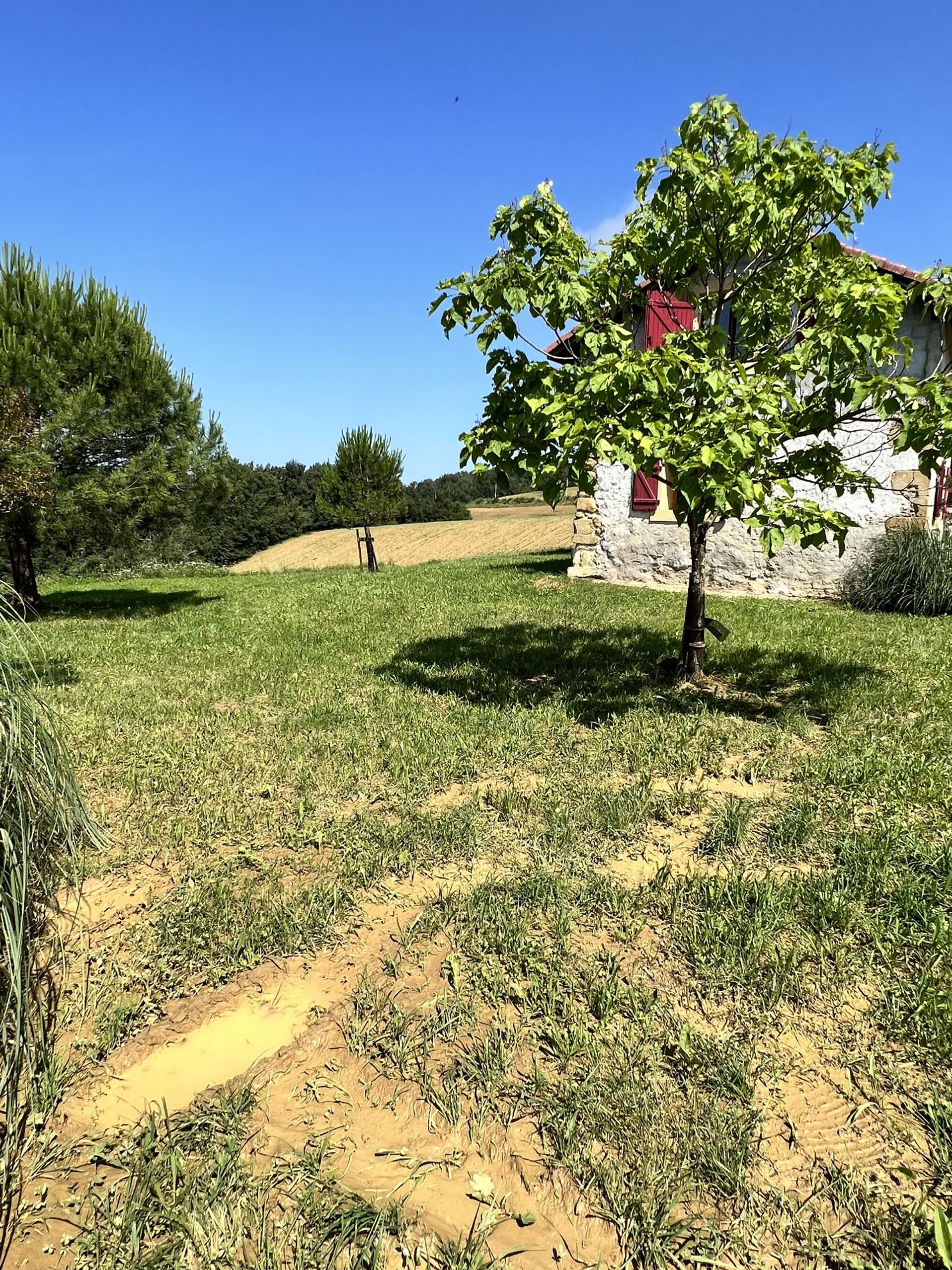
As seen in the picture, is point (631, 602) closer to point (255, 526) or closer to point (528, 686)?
point (528, 686)

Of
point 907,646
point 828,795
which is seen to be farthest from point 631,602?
point 828,795

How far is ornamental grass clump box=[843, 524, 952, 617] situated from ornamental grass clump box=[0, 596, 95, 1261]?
30.1 ft

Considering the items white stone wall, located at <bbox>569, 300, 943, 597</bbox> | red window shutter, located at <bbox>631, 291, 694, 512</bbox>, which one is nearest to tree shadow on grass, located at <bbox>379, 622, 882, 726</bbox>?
white stone wall, located at <bbox>569, 300, 943, 597</bbox>

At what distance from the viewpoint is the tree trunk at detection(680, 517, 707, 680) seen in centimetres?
537

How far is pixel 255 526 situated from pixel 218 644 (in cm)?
4921

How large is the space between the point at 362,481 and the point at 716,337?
56.2ft

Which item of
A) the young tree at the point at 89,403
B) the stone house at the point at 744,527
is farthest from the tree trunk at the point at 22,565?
the stone house at the point at 744,527

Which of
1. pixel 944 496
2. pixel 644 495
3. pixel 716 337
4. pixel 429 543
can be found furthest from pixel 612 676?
pixel 429 543

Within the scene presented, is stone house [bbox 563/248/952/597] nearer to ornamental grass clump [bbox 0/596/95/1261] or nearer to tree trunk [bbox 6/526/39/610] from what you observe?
ornamental grass clump [bbox 0/596/95/1261]

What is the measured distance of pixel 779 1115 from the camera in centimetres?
196

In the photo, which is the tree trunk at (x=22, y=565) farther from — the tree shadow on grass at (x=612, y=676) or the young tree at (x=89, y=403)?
the tree shadow on grass at (x=612, y=676)

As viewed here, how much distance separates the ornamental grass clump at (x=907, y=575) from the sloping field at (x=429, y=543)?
635 inches

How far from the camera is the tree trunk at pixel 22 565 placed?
10.2 m

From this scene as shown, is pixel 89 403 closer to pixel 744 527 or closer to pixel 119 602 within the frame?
pixel 119 602
